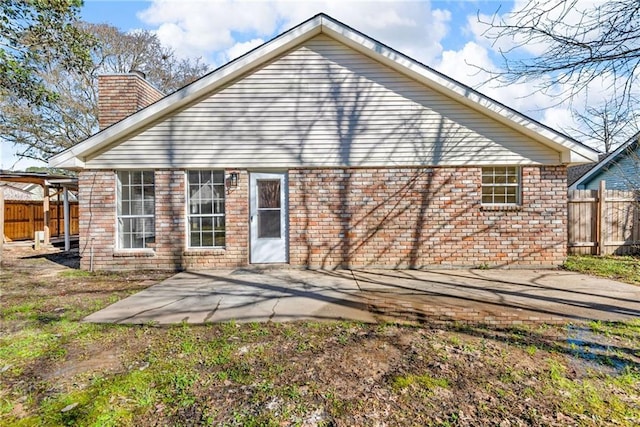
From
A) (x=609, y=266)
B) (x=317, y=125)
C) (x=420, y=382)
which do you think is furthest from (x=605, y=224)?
(x=420, y=382)

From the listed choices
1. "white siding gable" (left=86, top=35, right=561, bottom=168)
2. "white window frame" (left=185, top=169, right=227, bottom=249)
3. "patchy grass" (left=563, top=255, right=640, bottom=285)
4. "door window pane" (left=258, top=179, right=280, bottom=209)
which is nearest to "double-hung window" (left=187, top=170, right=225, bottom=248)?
"white window frame" (left=185, top=169, right=227, bottom=249)

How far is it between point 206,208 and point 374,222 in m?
4.11

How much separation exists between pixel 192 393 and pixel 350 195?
591cm

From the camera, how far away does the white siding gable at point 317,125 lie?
26.2 ft

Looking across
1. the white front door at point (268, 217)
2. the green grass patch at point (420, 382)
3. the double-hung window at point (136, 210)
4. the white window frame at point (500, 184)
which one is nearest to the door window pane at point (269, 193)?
the white front door at point (268, 217)

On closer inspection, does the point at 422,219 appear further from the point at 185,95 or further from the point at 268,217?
the point at 185,95

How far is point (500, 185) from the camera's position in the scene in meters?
8.20

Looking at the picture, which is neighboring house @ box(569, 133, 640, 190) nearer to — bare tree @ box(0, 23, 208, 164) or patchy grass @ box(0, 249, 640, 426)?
patchy grass @ box(0, 249, 640, 426)

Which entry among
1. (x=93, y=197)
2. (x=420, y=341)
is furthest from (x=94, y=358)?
(x=93, y=197)

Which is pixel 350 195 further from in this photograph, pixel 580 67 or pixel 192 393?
pixel 192 393

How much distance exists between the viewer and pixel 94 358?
3.48 metres

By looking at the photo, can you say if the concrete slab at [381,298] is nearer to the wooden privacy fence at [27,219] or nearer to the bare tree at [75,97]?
the wooden privacy fence at [27,219]

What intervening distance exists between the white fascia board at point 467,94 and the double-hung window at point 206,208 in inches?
171

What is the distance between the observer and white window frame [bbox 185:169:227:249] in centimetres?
821
